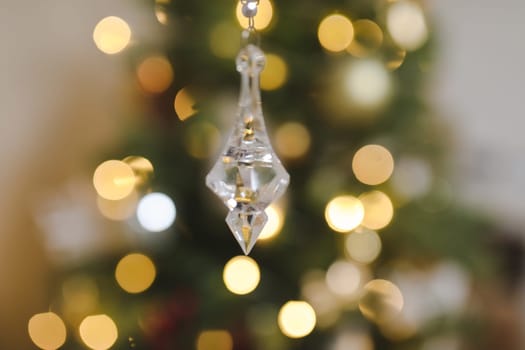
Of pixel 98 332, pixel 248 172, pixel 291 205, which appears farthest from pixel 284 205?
pixel 248 172

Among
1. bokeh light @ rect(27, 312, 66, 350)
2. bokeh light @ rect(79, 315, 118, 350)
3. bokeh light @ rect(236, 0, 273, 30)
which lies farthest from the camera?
bokeh light @ rect(27, 312, 66, 350)

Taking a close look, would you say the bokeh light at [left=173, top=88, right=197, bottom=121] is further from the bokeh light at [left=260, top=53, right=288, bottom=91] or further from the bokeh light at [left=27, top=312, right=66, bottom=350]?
the bokeh light at [left=27, top=312, right=66, bottom=350]

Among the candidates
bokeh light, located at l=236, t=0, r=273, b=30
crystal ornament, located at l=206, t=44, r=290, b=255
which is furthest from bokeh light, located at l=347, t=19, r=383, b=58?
crystal ornament, located at l=206, t=44, r=290, b=255

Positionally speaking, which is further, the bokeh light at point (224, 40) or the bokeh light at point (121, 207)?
the bokeh light at point (121, 207)

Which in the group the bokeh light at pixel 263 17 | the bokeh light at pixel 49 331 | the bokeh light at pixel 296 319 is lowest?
the bokeh light at pixel 49 331

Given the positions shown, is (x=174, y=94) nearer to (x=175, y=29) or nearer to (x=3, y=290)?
(x=175, y=29)

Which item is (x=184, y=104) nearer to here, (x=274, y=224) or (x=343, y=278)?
(x=274, y=224)

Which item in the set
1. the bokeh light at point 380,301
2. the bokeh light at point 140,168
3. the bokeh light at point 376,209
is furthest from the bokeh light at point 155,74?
the bokeh light at point 380,301

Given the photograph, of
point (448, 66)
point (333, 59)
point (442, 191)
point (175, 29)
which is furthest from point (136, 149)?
point (448, 66)

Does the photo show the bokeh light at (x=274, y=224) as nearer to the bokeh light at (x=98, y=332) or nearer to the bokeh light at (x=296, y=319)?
the bokeh light at (x=296, y=319)
